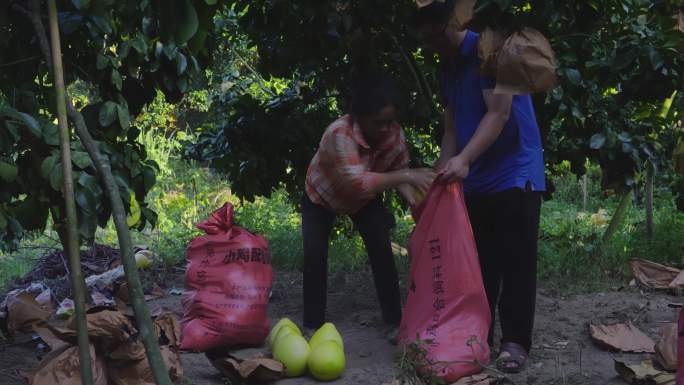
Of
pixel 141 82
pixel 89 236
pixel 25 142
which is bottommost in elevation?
pixel 89 236

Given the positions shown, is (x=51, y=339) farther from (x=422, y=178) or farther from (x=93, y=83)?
(x=422, y=178)

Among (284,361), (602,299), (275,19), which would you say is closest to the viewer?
(284,361)

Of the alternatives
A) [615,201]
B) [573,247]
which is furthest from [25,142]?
[615,201]

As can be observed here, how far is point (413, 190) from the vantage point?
11.6ft

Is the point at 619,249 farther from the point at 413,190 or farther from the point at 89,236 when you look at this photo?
the point at 89,236

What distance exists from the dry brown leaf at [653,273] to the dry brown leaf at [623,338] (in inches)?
46.5

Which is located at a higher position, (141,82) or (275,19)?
(275,19)

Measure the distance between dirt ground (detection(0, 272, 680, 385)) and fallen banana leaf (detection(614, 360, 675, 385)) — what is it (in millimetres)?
72

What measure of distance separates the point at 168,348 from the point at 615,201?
21.7 ft

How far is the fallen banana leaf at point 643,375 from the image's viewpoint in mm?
2938

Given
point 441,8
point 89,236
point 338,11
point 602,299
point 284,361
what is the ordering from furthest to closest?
point 602,299 → point 338,11 → point 284,361 → point 441,8 → point 89,236

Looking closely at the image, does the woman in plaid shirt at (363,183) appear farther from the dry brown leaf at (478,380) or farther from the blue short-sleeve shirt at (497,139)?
the dry brown leaf at (478,380)

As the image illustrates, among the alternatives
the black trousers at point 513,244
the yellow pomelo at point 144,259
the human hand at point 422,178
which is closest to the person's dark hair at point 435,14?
the human hand at point 422,178

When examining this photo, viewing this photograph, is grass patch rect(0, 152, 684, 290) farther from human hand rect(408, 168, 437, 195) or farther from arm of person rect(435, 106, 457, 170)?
human hand rect(408, 168, 437, 195)
